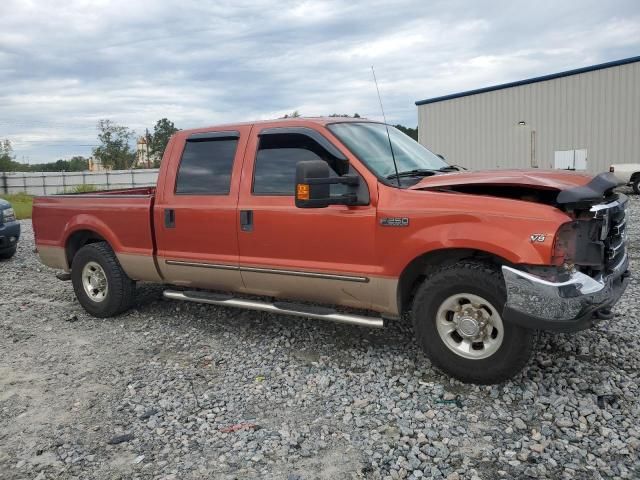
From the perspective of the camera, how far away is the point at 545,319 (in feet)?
11.2

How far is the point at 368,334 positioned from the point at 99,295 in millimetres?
3060

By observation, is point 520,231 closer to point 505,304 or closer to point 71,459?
point 505,304

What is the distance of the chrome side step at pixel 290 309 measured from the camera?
13.8 feet

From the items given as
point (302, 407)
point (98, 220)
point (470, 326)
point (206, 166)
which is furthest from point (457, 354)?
point (98, 220)

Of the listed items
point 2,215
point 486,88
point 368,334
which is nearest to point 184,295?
point 368,334

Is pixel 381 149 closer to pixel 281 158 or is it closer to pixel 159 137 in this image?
pixel 281 158

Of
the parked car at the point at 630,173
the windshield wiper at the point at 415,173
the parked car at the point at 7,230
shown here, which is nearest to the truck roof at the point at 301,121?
the windshield wiper at the point at 415,173

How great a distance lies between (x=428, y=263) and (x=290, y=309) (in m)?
1.21

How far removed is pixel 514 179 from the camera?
3725mm

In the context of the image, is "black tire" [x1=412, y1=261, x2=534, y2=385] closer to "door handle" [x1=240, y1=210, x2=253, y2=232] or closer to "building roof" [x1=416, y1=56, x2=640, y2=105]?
"door handle" [x1=240, y1=210, x2=253, y2=232]

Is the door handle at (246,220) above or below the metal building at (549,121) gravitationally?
below

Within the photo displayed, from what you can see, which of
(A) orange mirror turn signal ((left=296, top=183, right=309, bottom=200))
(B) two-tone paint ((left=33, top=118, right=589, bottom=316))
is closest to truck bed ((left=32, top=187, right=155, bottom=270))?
(B) two-tone paint ((left=33, top=118, right=589, bottom=316))

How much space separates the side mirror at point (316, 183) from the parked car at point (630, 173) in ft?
58.3

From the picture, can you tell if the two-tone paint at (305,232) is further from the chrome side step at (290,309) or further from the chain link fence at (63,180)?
the chain link fence at (63,180)
